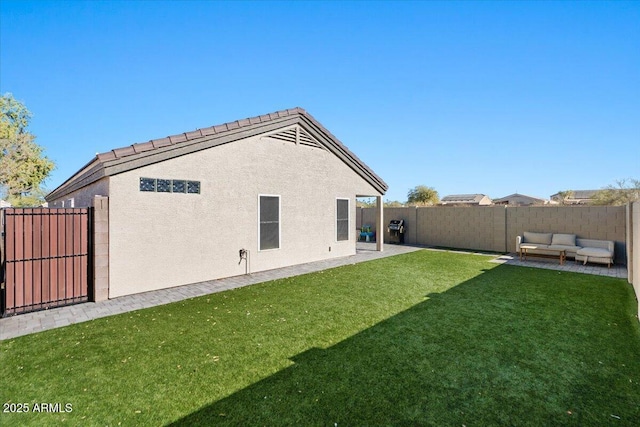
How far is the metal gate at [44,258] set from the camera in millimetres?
5562

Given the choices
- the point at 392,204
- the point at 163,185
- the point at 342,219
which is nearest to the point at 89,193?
the point at 163,185

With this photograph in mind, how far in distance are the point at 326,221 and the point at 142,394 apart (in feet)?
29.5

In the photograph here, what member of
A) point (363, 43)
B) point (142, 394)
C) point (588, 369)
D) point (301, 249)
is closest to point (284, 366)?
point (142, 394)

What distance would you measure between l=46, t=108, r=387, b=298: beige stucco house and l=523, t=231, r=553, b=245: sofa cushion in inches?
319

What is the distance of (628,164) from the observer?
2356 centimetres

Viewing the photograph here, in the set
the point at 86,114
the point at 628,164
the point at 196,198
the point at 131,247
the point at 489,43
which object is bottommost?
the point at 131,247

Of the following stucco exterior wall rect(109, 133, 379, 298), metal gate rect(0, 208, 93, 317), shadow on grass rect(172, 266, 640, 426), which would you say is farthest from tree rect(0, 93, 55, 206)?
shadow on grass rect(172, 266, 640, 426)

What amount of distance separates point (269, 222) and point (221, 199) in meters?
1.87

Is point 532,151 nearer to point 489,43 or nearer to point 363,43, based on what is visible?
point 489,43

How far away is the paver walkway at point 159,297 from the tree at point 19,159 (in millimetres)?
27690

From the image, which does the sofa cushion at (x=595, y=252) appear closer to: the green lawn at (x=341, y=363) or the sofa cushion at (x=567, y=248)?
the sofa cushion at (x=567, y=248)

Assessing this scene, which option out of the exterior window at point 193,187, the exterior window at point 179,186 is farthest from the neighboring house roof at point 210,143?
the exterior window at point 193,187

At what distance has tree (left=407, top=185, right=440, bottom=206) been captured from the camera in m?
49.9

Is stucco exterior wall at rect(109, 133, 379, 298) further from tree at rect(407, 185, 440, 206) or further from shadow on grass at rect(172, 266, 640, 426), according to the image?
tree at rect(407, 185, 440, 206)
